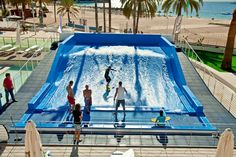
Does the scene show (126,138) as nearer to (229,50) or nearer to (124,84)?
(124,84)

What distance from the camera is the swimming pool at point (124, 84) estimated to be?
37.9 feet

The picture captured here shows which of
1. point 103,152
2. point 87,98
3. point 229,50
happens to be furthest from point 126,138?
point 229,50

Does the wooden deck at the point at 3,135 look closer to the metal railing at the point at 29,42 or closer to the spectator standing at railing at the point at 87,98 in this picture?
the spectator standing at railing at the point at 87,98

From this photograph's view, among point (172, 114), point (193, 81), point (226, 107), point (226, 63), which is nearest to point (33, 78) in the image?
point (172, 114)

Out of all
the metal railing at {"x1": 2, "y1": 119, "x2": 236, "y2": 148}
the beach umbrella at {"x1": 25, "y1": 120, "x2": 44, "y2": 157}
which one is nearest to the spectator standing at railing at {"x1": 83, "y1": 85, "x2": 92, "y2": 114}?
the metal railing at {"x1": 2, "y1": 119, "x2": 236, "y2": 148}

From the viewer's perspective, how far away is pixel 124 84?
51.6 feet

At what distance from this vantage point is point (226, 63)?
22969 millimetres

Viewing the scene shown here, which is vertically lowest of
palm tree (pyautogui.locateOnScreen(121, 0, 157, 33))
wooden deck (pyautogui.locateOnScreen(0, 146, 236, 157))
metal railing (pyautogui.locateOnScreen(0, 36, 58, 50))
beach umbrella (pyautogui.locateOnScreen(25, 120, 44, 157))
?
wooden deck (pyautogui.locateOnScreen(0, 146, 236, 157))

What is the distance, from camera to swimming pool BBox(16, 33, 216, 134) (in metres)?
11.6

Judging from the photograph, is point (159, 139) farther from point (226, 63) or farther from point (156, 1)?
point (156, 1)

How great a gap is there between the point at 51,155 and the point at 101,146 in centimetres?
174

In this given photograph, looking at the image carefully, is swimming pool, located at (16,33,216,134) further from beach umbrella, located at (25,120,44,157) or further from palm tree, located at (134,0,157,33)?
palm tree, located at (134,0,157,33)

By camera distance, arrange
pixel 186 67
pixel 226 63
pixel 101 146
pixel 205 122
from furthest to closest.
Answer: pixel 226 63
pixel 186 67
pixel 205 122
pixel 101 146

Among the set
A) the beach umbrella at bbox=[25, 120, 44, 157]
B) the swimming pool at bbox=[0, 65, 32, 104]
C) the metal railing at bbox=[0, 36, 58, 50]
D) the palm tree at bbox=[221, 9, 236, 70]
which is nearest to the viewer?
the beach umbrella at bbox=[25, 120, 44, 157]
